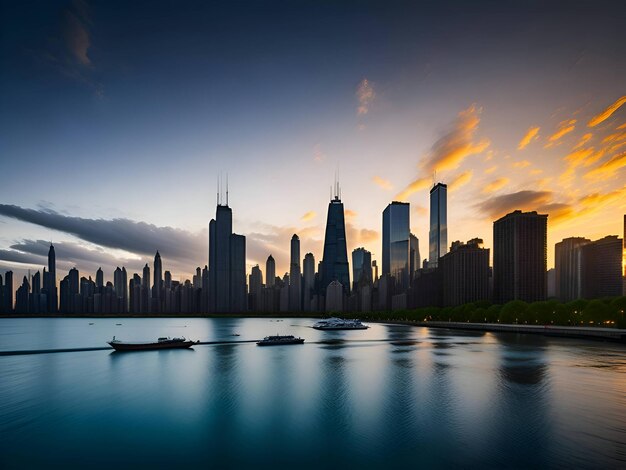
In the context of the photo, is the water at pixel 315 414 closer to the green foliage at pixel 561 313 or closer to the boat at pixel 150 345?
the boat at pixel 150 345

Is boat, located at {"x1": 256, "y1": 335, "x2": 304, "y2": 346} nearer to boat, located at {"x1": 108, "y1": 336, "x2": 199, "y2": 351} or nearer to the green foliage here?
boat, located at {"x1": 108, "y1": 336, "x2": 199, "y2": 351}

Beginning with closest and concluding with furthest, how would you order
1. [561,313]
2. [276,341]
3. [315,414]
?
1. [315,414]
2. [276,341]
3. [561,313]

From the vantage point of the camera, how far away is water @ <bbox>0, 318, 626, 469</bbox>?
27141mm

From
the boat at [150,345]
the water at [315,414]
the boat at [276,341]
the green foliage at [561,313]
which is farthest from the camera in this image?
the green foliage at [561,313]

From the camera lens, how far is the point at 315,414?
38.0 metres

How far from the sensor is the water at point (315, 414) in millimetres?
27141

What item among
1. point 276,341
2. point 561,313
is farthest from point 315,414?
point 561,313

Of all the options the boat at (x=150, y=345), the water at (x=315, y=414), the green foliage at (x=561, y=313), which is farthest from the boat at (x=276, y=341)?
the green foliage at (x=561, y=313)

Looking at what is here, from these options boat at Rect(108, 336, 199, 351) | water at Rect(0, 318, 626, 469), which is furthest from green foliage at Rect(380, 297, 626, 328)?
boat at Rect(108, 336, 199, 351)

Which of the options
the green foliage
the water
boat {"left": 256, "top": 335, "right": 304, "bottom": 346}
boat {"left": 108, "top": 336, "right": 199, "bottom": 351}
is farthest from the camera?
the green foliage

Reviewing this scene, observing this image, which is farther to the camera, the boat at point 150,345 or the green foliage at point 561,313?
the green foliage at point 561,313

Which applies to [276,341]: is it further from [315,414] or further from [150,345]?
[315,414]

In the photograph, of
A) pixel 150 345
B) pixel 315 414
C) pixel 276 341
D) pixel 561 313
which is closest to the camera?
pixel 315 414

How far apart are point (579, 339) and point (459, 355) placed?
54.9 metres
